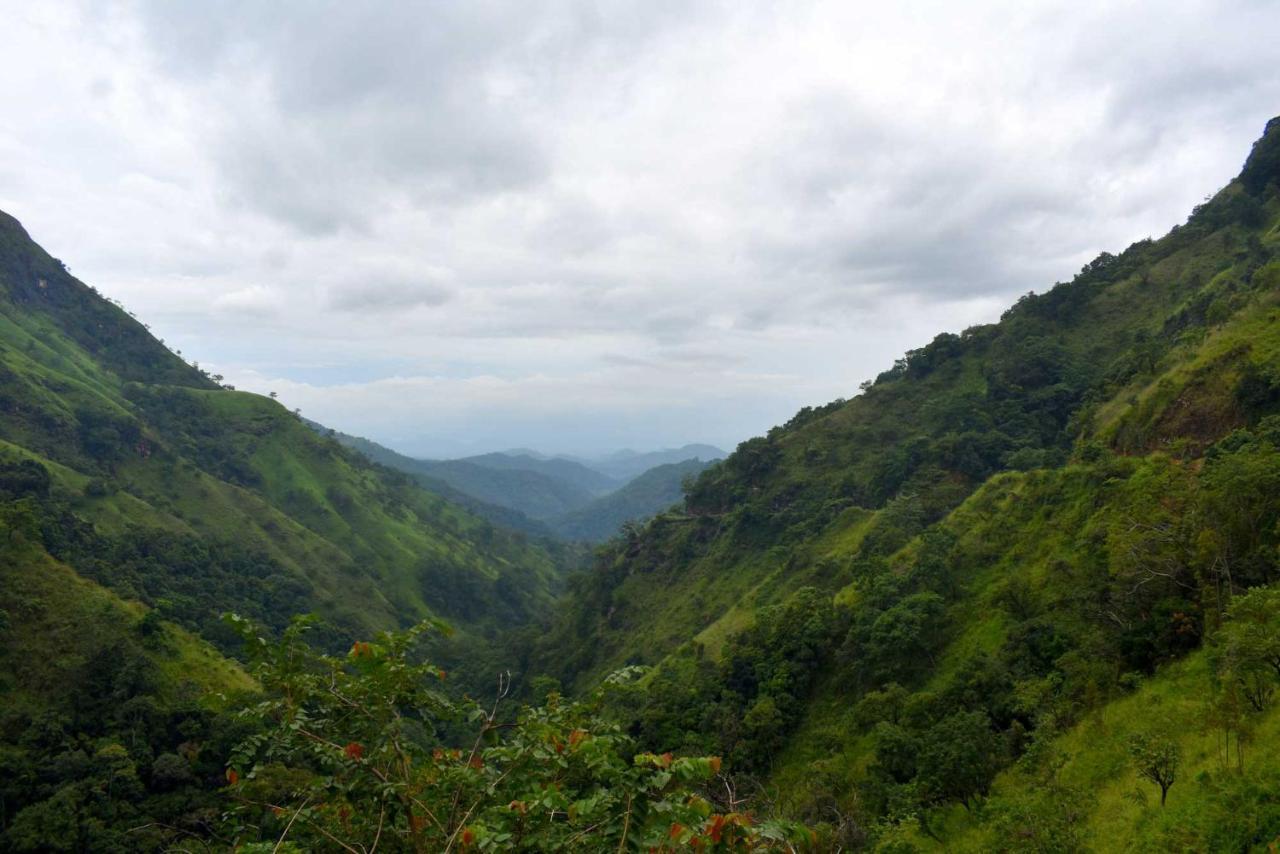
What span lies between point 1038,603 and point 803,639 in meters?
9.89

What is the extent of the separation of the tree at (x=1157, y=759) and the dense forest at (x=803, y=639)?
11 cm

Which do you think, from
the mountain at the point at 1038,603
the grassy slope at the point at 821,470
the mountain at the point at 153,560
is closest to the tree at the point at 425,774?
the mountain at the point at 153,560

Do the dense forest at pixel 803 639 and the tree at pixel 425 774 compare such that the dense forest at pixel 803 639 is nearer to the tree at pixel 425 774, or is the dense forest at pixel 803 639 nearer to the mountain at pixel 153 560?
the tree at pixel 425 774

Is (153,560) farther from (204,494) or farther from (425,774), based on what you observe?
(425,774)

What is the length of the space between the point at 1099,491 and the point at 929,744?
1264 centimetres

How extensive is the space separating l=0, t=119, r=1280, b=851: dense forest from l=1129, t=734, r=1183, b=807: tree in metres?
0.11

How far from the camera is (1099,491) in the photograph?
910 inches

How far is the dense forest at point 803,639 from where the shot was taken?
5480 mm

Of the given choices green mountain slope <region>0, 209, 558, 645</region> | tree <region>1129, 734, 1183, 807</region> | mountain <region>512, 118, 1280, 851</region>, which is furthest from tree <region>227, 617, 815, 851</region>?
green mountain slope <region>0, 209, 558, 645</region>

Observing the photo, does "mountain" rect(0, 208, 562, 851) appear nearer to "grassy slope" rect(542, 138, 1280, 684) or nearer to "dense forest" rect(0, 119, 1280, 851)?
"dense forest" rect(0, 119, 1280, 851)

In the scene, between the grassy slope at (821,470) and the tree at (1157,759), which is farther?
the grassy slope at (821,470)

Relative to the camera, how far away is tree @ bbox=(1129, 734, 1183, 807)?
9.71 metres

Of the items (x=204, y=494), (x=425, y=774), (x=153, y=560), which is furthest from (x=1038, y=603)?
(x=204, y=494)

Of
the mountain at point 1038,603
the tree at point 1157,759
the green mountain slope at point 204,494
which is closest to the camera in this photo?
the tree at point 1157,759
